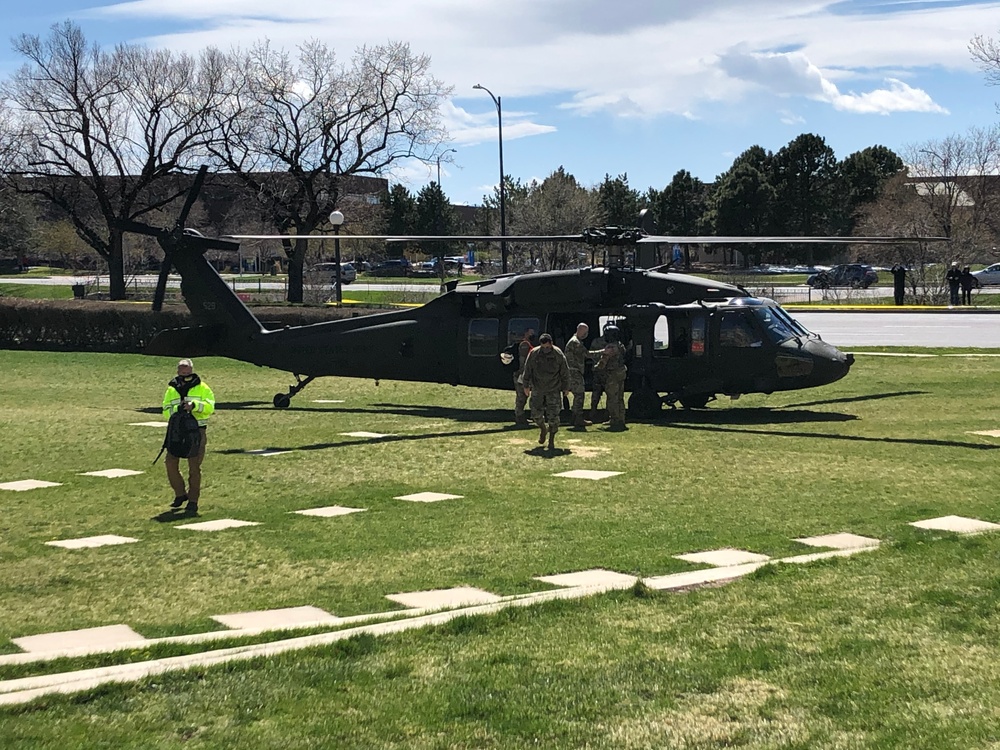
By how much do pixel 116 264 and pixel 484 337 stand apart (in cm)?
4089

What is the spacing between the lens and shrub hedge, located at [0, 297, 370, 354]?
37.3 meters

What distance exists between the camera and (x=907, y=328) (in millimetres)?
41438

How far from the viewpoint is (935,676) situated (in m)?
7.24

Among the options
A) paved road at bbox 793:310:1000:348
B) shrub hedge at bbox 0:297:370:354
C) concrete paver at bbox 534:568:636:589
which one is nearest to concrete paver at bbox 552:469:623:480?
concrete paver at bbox 534:568:636:589

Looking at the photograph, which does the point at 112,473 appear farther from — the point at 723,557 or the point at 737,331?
the point at 737,331

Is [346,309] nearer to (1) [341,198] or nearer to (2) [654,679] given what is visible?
(1) [341,198]

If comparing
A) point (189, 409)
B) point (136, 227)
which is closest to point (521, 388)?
point (189, 409)

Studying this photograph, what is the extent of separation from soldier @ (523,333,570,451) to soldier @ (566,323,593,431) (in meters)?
2.01

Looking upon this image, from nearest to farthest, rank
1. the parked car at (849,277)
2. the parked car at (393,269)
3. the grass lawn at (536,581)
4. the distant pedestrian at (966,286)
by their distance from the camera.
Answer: the grass lawn at (536,581), the distant pedestrian at (966,286), the parked car at (849,277), the parked car at (393,269)

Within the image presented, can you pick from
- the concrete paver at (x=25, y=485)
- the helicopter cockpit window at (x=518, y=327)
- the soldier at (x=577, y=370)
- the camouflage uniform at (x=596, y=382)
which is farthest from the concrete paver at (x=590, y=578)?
the helicopter cockpit window at (x=518, y=327)

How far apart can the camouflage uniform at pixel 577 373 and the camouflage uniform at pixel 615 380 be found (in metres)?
0.34

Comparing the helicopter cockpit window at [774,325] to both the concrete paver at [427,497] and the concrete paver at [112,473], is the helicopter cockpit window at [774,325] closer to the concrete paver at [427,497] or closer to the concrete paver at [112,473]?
the concrete paver at [427,497]

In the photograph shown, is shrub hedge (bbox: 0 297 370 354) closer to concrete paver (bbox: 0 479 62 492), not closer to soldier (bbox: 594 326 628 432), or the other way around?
soldier (bbox: 594 326 628 432)

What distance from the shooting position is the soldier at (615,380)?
806 inches
